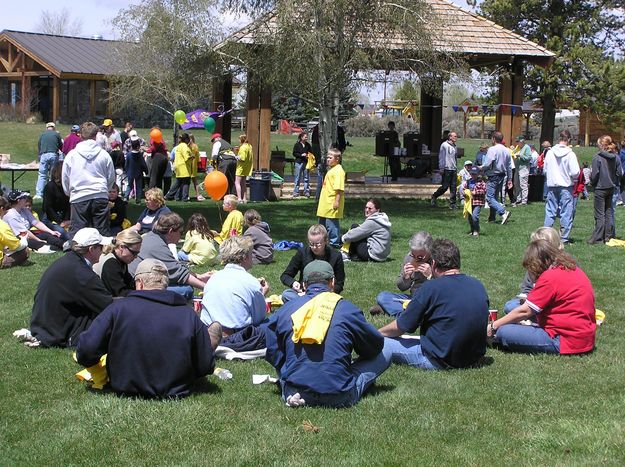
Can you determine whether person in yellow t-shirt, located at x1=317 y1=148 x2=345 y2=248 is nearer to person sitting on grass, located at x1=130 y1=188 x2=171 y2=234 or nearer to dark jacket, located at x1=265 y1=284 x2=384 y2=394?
person sitting on grass, located at x1=130 y1=188 x2=171 y2=234

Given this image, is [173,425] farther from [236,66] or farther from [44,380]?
[236,66]

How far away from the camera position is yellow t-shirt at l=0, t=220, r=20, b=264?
36.5 ft

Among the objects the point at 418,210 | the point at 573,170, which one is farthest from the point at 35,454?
the point at 418,210

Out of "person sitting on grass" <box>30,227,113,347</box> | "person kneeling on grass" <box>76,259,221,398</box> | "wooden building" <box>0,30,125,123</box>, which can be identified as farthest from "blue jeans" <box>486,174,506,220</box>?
"wooden building" <box>0,30,125,123</box>

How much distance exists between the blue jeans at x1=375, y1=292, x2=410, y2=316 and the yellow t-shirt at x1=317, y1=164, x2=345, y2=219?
3.88 metres

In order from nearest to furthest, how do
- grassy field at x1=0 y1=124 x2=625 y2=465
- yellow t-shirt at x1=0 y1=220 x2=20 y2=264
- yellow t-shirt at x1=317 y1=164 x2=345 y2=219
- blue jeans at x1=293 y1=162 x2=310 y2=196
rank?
grassy field at x1=0 y1=124 x2=625 y2=465
yellow t-shirt at x1=0 y1=220 x2=20 y2=264
yellow t-shirt at x1=317 y1=164 x2=345 y2=219
blue jeans at x1=293 y1=162 x2=310 y2=196

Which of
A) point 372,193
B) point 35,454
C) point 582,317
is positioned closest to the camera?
point 35,454

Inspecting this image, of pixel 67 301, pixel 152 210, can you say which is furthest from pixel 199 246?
pixel 67 301

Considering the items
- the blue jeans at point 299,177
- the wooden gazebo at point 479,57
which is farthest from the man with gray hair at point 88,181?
the blue jeans at point 299,177

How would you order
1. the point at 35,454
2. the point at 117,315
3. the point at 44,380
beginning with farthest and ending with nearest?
the point at 44,380 < the point at 117,315 < the point at 35,454

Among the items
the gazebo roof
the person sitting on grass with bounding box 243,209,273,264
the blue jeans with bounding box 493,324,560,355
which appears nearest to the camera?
the blue jeans with bounding box 493,324,560,355

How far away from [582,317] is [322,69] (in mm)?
11506

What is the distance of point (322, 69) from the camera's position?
17688 mm

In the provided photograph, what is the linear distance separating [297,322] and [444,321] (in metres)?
1.37
